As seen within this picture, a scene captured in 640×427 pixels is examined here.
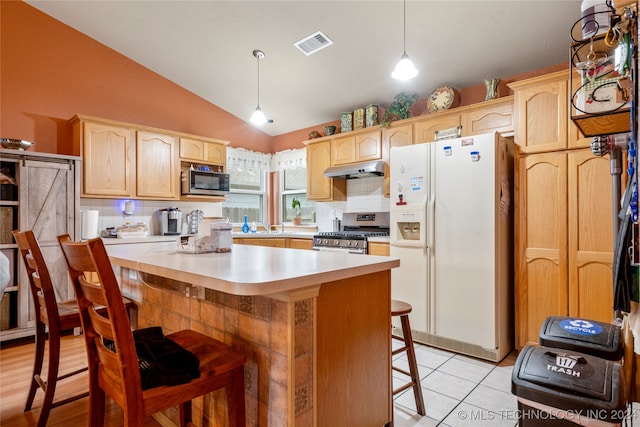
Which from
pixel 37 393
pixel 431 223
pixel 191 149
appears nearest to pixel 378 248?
pixel 431 223

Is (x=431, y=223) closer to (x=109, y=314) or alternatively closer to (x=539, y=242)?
(x=539, y=242)

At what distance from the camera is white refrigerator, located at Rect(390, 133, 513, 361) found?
266 cm

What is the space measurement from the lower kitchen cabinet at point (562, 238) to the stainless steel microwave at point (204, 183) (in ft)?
11.6

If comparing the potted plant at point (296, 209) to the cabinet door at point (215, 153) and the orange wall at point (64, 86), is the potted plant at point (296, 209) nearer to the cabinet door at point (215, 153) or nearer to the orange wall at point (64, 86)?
the cabinet door at point (215, 153)

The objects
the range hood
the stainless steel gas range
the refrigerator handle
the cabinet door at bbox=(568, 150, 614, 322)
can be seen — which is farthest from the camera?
the range hood

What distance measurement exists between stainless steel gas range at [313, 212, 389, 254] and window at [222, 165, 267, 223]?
65.7 inches

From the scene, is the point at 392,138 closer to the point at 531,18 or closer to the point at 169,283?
the point at 531,18

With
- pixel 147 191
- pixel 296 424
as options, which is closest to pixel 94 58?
pixel 147 191

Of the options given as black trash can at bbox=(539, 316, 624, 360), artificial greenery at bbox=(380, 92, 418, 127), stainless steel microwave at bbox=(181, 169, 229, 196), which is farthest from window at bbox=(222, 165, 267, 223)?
black trash can at bbox=(539, 316, 624, 360)

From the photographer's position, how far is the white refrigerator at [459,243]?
8.72 ft

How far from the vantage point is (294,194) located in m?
5.39

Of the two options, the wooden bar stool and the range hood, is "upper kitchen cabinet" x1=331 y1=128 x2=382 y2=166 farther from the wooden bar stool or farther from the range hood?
the wooden bar stool

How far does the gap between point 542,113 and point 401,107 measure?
4.84 feet

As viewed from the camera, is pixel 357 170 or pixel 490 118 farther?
pixel 357 170
